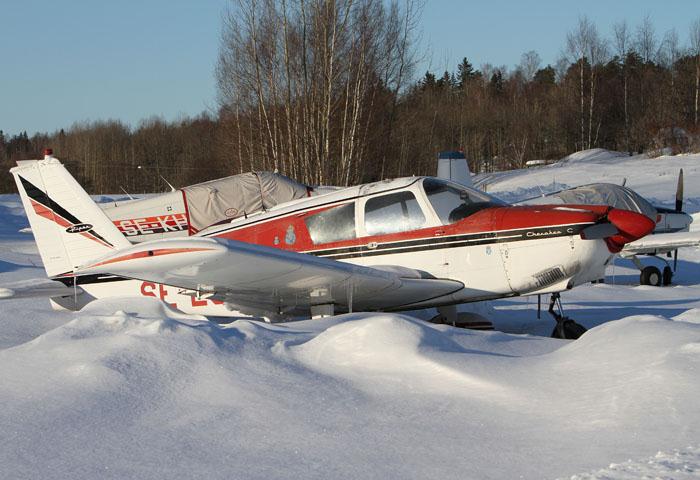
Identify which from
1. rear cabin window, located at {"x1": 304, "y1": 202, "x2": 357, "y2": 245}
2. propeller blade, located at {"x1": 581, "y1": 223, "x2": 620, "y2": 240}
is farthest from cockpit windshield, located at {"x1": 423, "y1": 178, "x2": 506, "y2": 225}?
propeller blade, located at {"x1": 581, "y1": 223, "x2": 620, "y2": 240}

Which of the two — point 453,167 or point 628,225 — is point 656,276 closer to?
point 453,167

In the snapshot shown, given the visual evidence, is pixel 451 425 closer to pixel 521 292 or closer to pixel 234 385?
pixel 234 385

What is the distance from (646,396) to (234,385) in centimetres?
193

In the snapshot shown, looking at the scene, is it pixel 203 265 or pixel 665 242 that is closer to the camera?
pixel 203 265

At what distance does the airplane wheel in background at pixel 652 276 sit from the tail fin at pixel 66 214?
9920 mm

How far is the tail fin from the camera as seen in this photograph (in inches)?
333

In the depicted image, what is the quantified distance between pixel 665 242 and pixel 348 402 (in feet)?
37.8

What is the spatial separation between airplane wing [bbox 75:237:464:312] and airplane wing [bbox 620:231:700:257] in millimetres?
7380

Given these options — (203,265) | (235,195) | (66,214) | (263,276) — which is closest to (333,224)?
(263,276)

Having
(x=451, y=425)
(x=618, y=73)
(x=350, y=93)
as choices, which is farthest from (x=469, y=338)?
(x=618, y=73)

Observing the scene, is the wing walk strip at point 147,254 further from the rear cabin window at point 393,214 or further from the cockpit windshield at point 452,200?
the cockpit windshield at point 452,200

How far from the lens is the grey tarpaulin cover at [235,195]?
46.3 ft

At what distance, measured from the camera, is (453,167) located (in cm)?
1991

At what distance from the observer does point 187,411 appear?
3881mm
